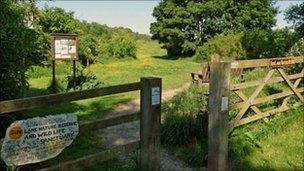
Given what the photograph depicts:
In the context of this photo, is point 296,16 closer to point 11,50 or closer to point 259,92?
point 259,92

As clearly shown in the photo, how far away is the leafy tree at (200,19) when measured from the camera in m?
42.5

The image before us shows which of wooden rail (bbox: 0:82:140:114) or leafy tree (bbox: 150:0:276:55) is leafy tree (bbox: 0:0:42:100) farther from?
leafy tree (bbox: 150:0:276:55)

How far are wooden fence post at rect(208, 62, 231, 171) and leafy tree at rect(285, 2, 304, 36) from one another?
642 inches

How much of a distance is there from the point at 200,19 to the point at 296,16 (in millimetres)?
21329

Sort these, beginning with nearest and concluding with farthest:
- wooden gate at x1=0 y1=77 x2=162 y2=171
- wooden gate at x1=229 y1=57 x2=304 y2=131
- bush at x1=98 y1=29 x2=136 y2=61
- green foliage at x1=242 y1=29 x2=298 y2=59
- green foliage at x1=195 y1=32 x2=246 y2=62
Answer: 1. wooden gate at x1=0 y1=77 x2=162 y2=171
2. wooden gate at x1=229 y1=57 x2=304 y2=131
3. green foliage at x1=242 y1=29 x2=298 y2=59
4. green foliage at x1=195 y1=32 x2=246 y2=62
5. bush at x1=98 y1=29 x2=136 y2=61

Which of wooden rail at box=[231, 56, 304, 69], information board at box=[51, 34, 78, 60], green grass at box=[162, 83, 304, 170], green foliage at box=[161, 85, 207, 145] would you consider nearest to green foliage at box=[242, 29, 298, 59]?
information board at box=[51, 34, 78, 60]

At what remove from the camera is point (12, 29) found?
7129mm

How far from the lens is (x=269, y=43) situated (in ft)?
67.7

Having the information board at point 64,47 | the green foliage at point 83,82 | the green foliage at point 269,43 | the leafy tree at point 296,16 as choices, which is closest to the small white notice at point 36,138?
the green foliage at point 83,82

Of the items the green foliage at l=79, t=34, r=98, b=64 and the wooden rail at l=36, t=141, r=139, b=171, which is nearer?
the wooden rail at l=36, t=141, r=139, b=171

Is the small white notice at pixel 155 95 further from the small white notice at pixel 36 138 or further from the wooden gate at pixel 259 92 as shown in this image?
the wooden gate at pixel 259 92

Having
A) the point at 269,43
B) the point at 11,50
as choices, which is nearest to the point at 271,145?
the point at 11,50

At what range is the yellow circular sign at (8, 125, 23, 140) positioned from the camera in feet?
14.8

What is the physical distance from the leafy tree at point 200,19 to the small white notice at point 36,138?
37195mm
